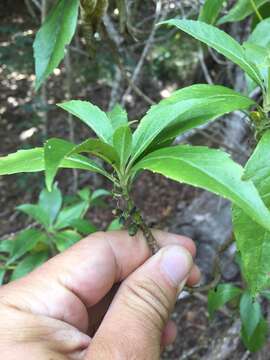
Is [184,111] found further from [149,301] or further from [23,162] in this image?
[149,301]

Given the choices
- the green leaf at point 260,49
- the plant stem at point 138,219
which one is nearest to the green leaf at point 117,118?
the plant stem at point 138,219

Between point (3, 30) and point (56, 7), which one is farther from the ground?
point (56, 7)

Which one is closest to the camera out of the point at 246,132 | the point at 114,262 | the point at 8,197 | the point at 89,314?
the point at 114,262

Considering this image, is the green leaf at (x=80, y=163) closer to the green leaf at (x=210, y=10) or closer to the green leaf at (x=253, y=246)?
the green leaf at (x=253, y=246)

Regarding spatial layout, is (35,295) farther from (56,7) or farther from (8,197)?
(8,197)

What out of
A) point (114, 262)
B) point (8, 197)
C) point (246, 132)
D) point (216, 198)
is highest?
point (114, 262)

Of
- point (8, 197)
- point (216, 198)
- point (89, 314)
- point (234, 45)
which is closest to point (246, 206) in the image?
point (234, 45)

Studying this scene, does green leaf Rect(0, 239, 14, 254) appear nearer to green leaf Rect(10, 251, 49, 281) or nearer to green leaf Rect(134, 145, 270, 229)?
green leaf Rect(10, 251, 49, 281)

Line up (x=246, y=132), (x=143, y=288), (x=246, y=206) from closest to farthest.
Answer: (x=246, y=206), (x=143, y=288), (x=246, y=132)
